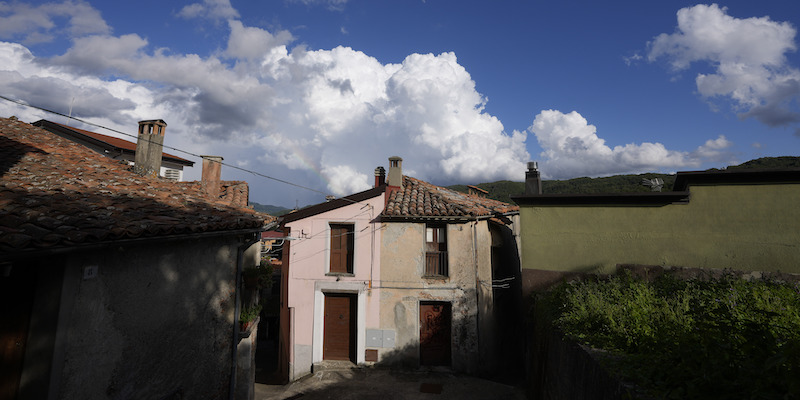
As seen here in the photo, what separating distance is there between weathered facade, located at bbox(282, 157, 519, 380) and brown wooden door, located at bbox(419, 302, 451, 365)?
0.04 meters

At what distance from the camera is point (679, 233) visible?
405 inches

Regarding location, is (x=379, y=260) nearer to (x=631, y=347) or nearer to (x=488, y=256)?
(x=488, y=256)

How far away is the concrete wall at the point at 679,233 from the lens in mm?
9453

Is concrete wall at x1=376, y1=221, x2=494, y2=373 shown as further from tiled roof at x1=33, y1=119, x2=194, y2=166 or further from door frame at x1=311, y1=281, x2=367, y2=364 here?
tiled roof at x1=33, y1=119, x2=194, y2=166

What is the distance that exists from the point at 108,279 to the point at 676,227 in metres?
13.5

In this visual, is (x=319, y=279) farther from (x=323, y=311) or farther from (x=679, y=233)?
(x=679, y=233)

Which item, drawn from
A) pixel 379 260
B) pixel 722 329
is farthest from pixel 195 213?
pixel 379 260

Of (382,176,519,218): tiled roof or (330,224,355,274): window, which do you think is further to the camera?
(330,224,355,274): window

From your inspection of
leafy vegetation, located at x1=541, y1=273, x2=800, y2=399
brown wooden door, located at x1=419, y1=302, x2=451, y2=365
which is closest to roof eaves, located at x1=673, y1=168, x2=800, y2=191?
leafy vegetation, located at x1=541, y1=273, x2=800, y2=399

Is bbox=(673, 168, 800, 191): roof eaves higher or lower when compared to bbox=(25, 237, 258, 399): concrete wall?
higher

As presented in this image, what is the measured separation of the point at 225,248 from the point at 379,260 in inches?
305

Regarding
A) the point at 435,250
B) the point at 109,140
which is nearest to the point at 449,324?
the point at 435,250

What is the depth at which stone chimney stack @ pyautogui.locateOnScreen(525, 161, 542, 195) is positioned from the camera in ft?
43.4

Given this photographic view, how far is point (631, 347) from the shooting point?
498cm
